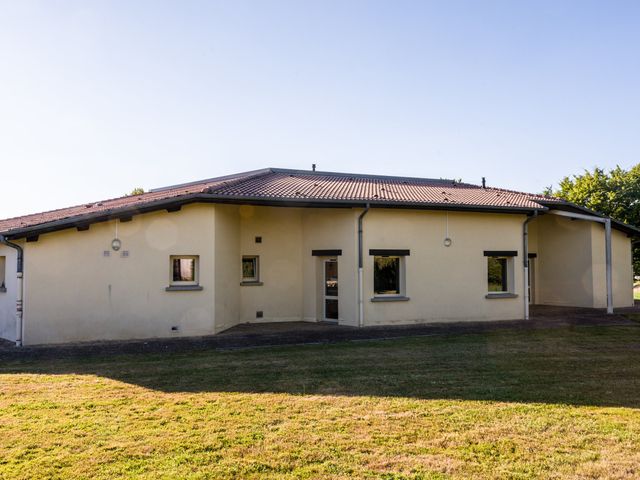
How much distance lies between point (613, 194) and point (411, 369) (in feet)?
A: 83.8

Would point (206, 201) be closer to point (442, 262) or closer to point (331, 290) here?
point (331, 290)

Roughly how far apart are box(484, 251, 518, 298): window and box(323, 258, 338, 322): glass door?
4919 millimetres

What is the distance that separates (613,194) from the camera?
27750mm

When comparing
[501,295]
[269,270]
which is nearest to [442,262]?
[501,295]

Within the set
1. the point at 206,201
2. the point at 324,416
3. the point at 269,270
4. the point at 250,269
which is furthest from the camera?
the point at 250,269

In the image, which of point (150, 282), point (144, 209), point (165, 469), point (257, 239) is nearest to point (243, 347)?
point (150, 282)

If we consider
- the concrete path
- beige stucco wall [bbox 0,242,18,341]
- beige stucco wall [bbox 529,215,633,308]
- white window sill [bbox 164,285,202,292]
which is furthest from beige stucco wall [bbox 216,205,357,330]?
beige stucco wall [bbox 529,215,633,308]

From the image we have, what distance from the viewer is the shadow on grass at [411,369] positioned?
6.68 metres

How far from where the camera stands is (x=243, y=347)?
10336 mm

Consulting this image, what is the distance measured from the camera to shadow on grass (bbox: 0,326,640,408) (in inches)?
263

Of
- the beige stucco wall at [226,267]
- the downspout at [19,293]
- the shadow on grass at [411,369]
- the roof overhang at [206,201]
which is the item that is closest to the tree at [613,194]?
the roof overhang at [206,201]

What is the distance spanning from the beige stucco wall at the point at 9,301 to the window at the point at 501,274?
13.4 meters

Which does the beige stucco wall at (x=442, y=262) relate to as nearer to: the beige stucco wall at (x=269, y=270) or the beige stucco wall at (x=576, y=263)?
the beige stucco wall at (x=269, y=270)

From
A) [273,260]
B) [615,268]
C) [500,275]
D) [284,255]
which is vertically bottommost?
[500,275]
